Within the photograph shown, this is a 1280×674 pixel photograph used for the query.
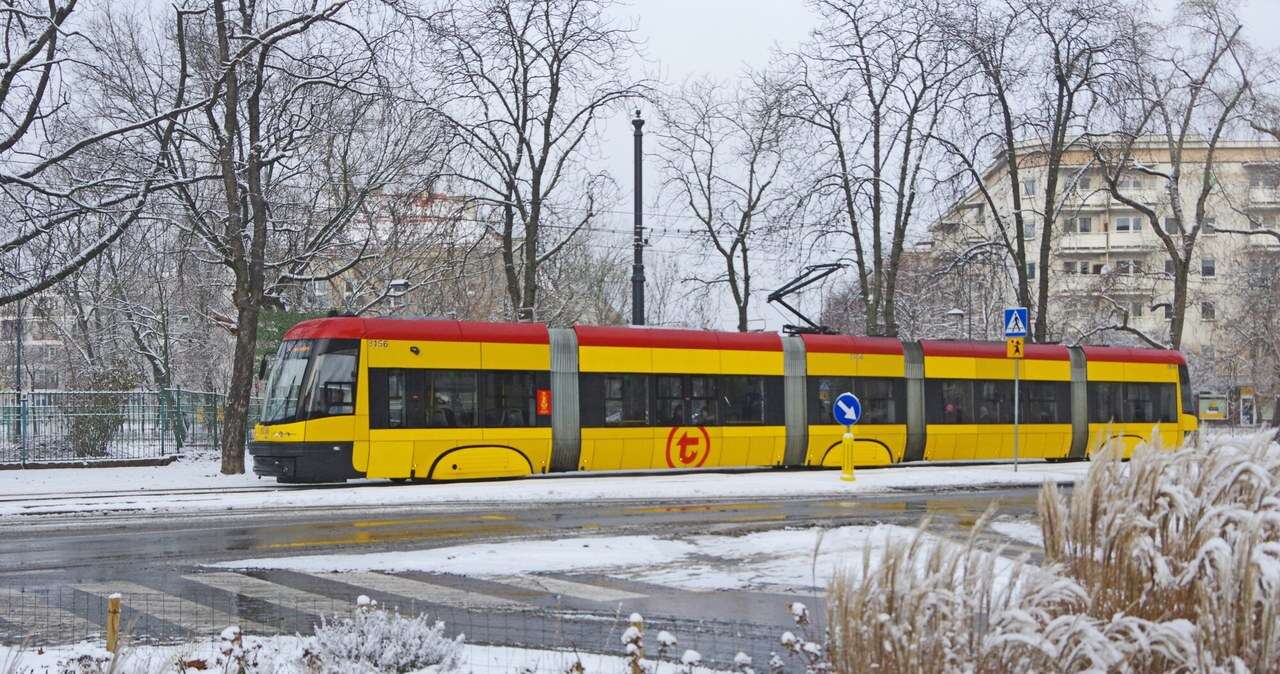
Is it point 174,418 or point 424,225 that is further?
point 424,225

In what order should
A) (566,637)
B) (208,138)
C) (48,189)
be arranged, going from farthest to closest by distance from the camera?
(208,138), (48,189), (566,637)

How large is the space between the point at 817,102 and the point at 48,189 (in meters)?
19.9

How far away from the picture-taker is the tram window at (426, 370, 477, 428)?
2155cm

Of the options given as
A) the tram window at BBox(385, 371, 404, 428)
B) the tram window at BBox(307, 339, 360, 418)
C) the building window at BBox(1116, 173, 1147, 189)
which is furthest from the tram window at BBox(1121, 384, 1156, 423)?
the building window at BBox(1116, 173, 1147, 189)

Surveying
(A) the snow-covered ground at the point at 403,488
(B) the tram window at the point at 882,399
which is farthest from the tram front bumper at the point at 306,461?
(B) the tram window at the point at 882,399

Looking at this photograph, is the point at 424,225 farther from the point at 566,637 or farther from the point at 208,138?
the point at 566,637

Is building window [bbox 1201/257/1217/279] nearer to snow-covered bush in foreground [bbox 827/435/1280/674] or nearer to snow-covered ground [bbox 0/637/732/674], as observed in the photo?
snow-covered ground [bbox 0/637/732/674]

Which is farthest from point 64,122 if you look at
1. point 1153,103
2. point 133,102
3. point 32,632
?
point 1153,103

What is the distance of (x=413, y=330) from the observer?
2152 cm

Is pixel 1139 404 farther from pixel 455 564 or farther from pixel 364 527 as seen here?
pixel 455 564

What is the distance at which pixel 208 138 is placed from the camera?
29.0 metres

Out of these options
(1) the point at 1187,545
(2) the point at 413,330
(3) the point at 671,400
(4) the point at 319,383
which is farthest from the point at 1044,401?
(1) the point at 1187,545

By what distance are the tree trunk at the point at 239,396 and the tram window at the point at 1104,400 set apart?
19.8 m

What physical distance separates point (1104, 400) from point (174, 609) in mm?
26124
